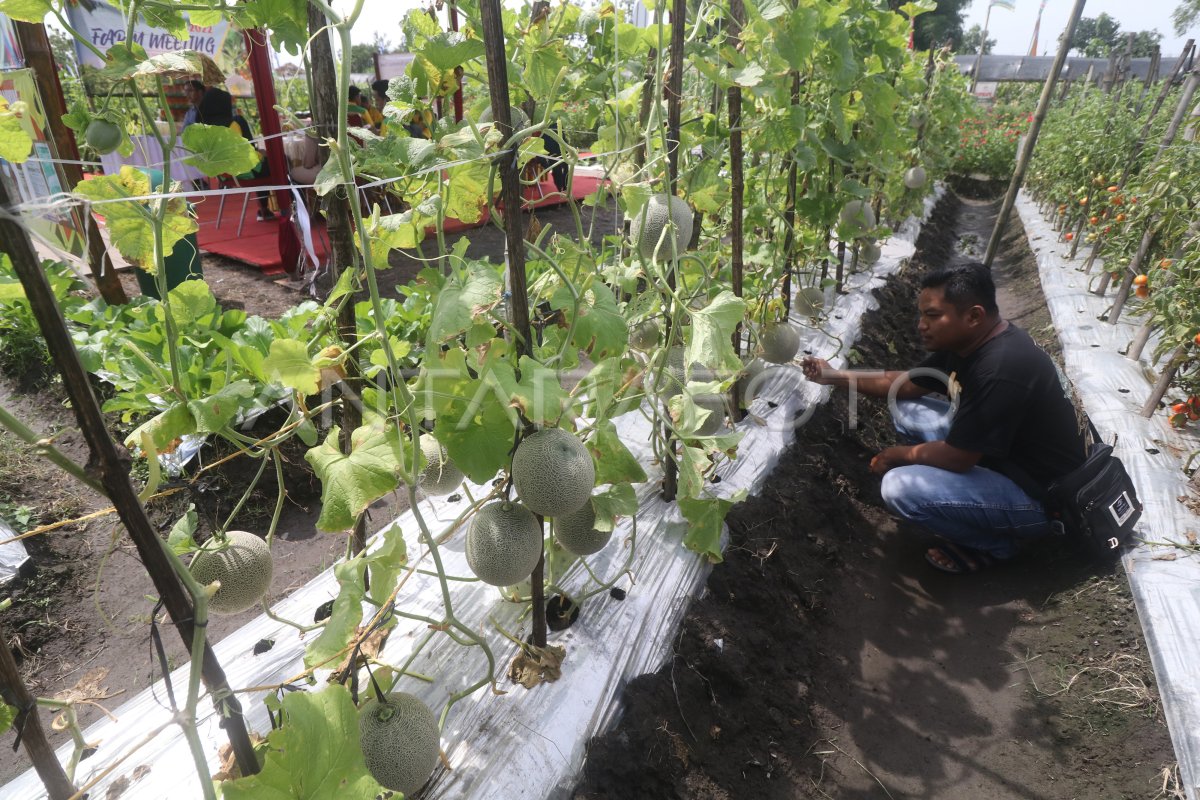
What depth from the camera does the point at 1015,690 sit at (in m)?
2.26

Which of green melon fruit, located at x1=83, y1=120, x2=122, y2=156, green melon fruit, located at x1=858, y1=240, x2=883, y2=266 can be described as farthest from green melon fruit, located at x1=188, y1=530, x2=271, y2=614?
green melon fruit, located at x1=858, y1=240, x2=883, y2=266

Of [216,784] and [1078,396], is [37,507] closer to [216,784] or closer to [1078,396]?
[216,784]

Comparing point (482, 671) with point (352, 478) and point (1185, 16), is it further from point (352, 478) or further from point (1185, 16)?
point (1185, 16)

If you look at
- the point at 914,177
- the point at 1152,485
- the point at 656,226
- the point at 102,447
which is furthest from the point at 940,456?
the point at 914,177

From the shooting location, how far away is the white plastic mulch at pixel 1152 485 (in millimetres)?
1957

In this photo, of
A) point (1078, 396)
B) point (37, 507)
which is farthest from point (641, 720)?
point (1078, 396)

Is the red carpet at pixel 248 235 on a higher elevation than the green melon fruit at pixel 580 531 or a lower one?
lower

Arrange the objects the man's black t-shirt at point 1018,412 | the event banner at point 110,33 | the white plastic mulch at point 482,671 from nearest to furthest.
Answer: the white plastic mulch at point 482,671 < the man's black t-shirt at point 1018,412 < the event banner at point 110,33

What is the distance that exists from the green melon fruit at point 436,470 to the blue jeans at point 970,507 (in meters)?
2.00

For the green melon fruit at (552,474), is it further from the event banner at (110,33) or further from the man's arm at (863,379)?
the event banner at (110,33)

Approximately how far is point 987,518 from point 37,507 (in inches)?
155

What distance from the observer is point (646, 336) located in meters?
2.34

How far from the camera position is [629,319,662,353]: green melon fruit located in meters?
2.32

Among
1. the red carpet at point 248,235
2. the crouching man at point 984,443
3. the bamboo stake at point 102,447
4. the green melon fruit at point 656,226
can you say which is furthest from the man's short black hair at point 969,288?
the red carpet at point 248,235
